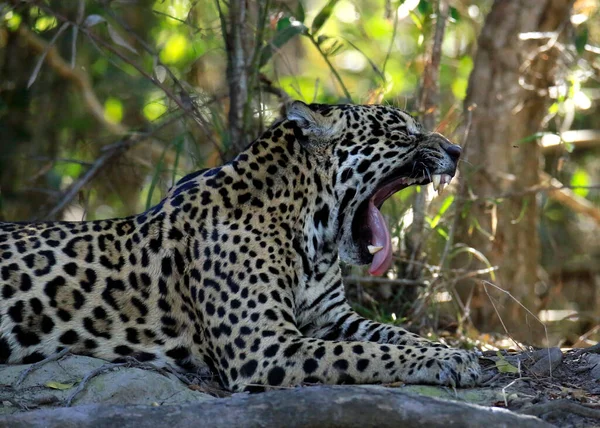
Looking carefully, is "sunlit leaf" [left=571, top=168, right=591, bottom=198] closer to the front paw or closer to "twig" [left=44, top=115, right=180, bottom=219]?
"twig" [left=44, top=115, right=180, bottom=219]

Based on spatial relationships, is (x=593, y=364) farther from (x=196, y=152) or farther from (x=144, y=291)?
(x=196, y=152)

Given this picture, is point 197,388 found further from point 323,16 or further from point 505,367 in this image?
Result: point 323,16

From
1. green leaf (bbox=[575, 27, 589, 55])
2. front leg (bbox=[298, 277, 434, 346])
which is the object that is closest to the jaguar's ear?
front leg (bbox=[298, 277, 434, 346])

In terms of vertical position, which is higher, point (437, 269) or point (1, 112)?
point (1, 112)

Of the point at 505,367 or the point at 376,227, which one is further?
the point at 376,227

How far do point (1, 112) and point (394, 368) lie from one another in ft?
26.6

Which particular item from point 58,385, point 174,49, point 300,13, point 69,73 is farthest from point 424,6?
point 174,49

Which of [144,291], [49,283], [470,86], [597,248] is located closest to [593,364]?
[144,291]

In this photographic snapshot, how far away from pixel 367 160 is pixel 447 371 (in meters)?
1.80

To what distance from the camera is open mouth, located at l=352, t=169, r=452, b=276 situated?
22.8 ft

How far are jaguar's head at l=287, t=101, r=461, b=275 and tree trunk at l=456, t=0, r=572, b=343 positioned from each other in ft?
9.52

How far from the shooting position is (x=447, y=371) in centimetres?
570

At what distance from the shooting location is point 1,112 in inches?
480

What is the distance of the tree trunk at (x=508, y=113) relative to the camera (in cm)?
989
